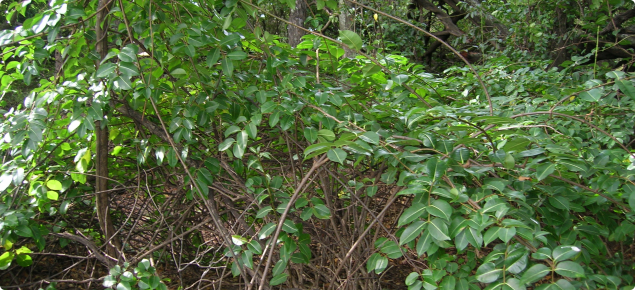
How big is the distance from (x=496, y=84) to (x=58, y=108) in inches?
122

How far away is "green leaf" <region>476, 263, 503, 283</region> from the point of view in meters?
1.14

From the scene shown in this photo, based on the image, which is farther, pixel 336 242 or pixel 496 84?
pixel 496 84

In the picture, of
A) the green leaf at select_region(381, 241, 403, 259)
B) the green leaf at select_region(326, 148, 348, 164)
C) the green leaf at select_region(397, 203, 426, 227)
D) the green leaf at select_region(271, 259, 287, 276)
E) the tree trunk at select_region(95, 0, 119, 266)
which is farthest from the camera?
the tree trunk at select_region(95, 0, 119, 266)

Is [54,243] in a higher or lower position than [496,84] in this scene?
lower

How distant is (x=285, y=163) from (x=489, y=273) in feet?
4.74

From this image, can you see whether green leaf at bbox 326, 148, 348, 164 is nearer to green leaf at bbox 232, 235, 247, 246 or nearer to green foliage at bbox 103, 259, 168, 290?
green leaf at bbox 232, 235, 247, 246

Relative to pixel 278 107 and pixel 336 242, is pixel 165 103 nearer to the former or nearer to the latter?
pixel 278 107

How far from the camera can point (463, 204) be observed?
131 centimetres

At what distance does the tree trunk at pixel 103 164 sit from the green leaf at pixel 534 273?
1850 mm

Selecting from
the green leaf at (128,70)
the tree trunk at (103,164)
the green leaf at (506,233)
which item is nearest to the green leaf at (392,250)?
the green leaf at (506,233)

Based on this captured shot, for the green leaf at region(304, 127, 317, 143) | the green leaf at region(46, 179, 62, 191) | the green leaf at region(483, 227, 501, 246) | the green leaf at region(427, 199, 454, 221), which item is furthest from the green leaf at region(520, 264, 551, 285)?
the green leaf at region(46, 179, 62, 191)

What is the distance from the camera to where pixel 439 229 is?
1.22m

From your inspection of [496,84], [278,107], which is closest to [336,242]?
[278,107]

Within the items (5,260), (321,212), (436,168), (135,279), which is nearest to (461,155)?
(436,168)
